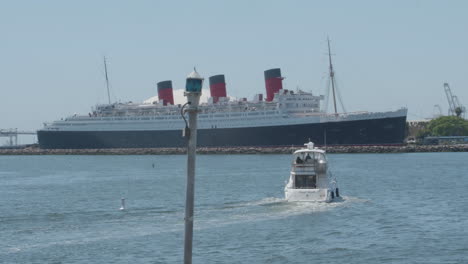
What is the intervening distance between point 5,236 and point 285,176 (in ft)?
101

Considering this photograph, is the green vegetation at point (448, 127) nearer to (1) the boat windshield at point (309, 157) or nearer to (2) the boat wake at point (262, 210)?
(2) the boat wake at point (262, 210)

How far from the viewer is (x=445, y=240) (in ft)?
88.4

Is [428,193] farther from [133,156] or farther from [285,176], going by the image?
[133,156]

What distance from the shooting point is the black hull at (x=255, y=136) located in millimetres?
101062

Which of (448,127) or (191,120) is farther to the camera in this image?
(448,127)

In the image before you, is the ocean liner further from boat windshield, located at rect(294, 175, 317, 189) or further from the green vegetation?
boat windshield, located at rect(294, 175, 317, 189)

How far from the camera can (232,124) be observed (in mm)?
111312

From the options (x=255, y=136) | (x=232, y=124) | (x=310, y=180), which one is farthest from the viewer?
(x=232, y=124)

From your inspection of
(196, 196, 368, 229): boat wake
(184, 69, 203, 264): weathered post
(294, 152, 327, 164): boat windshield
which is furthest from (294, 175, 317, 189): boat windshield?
(184, 69, 203, 264): weathered post

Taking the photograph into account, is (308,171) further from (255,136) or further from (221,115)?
(221,115)

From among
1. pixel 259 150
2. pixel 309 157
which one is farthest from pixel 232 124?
pixel 309 157

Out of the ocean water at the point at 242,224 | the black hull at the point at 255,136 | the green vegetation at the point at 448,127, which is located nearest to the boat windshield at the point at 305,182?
the ocean water at the point at 242,224

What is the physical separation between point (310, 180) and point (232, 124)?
246 feet

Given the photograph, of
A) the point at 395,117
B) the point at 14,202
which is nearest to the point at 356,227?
the point at 14,202
